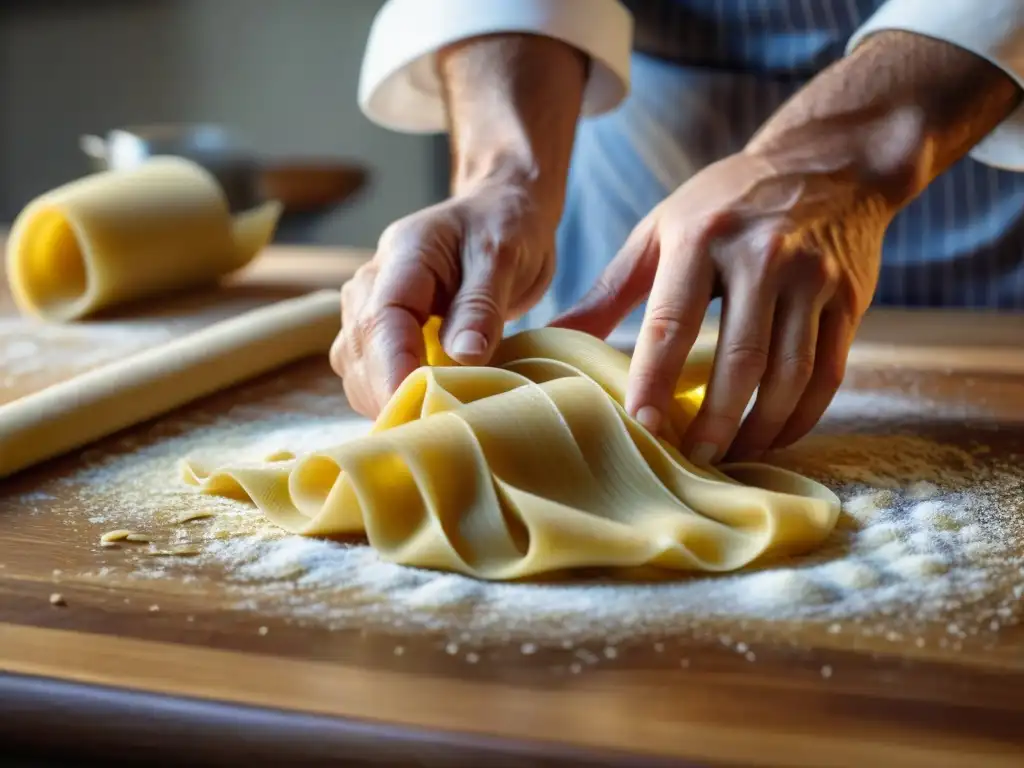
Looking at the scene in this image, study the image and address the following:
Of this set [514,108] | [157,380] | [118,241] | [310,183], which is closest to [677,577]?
[157,380]

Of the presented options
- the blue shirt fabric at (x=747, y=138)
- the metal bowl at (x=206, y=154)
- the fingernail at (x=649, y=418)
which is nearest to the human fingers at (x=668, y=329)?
the fingernail at (x=649, y=418)

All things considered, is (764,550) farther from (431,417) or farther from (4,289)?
(4,289)

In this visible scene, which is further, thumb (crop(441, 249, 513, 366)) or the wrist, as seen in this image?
the wrist

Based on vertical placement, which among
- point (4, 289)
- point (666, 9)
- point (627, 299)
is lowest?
point (4, 289)

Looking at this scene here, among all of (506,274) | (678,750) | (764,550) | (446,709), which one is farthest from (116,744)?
(506,274)

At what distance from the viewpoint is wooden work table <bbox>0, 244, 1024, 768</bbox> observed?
67cm

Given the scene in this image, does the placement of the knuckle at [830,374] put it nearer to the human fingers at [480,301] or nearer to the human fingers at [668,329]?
the human fingers at [668,329]

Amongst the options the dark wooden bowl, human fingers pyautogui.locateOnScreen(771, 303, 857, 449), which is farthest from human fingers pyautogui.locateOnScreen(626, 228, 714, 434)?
the dark wooden bowl

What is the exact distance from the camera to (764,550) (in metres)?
0.92

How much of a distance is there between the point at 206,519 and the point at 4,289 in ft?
4.79

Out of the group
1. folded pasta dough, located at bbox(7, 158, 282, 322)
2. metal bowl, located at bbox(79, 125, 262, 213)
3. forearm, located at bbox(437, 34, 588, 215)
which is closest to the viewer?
forearm, located at bbox(437, 34, 588, 215)

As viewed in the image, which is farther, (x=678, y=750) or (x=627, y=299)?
(x=627, y=299)

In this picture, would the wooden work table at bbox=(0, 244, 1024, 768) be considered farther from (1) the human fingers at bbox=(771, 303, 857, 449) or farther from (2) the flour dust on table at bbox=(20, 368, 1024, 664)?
(1) the human fingers at bbox=(771, 303, 857, 449)

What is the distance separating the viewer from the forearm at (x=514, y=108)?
1501 mm
